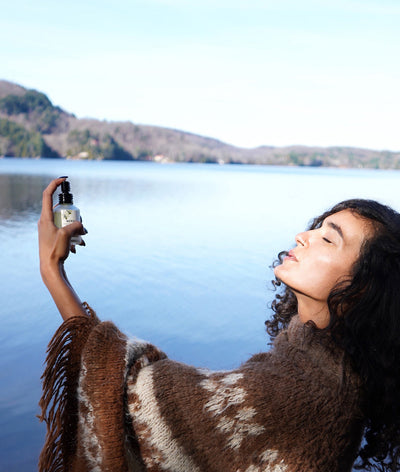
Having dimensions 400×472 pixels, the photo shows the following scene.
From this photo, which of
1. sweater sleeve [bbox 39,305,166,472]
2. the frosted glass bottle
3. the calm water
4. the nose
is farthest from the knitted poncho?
the calm water

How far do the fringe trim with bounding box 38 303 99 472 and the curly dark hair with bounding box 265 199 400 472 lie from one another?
0.73 metres

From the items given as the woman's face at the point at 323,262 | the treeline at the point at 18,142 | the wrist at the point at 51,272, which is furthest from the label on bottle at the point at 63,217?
the treeline at the point at 18,142

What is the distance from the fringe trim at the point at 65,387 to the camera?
4.32 feet

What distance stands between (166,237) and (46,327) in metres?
5.76

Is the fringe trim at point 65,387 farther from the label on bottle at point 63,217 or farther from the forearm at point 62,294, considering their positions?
the label on bottle at point 63,217

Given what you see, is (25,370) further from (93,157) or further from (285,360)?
(93,157)

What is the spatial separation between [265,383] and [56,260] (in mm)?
621

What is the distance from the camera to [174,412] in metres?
1.33

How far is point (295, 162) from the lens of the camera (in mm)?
103625

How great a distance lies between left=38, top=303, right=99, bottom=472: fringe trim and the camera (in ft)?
4.32

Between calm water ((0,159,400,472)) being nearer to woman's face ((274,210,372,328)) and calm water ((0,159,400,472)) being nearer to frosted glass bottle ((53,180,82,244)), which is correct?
woman's face ((274,210,372,328))

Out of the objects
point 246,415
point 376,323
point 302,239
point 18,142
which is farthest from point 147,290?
point 18,142

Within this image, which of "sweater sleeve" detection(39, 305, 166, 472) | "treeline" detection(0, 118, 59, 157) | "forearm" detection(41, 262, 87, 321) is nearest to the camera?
"sweater sleeve" detection(39, 305, 166, 472)

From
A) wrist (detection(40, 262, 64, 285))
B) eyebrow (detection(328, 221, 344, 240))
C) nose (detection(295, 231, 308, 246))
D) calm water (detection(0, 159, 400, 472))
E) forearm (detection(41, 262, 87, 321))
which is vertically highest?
eyebrow (detection(328, 221, 344, 240))
